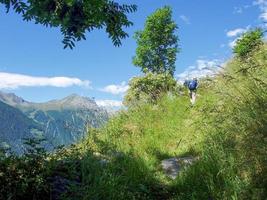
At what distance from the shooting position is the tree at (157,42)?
62.2 metres

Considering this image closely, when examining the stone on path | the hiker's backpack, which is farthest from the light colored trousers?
the stone on path

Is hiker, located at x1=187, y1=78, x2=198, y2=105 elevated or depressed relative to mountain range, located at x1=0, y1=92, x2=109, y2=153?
elevated

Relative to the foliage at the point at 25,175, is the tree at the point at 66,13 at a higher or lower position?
higher

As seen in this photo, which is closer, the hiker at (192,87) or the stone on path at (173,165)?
the stone on path at (173,165)

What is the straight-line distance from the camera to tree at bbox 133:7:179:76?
6225 centimetres

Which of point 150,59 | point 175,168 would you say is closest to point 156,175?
point 175,168

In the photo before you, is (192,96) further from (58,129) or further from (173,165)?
(58,129)

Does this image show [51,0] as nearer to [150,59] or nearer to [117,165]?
[117,165]

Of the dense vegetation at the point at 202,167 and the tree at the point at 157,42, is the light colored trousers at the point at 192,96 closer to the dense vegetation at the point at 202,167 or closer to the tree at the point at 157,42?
the dense vegetation at the point at 202,167

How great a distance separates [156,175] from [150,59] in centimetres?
5429

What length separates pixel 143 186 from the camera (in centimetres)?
802

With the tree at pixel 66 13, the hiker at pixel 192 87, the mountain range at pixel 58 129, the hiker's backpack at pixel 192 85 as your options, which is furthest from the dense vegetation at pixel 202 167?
the hiker's backpack at pixel 192 85

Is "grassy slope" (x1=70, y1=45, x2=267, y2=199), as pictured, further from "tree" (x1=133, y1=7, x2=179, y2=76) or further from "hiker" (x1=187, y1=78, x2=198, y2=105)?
"tree" (x1=133, y1=7, x2=179, y2=76)

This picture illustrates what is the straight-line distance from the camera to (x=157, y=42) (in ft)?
206
